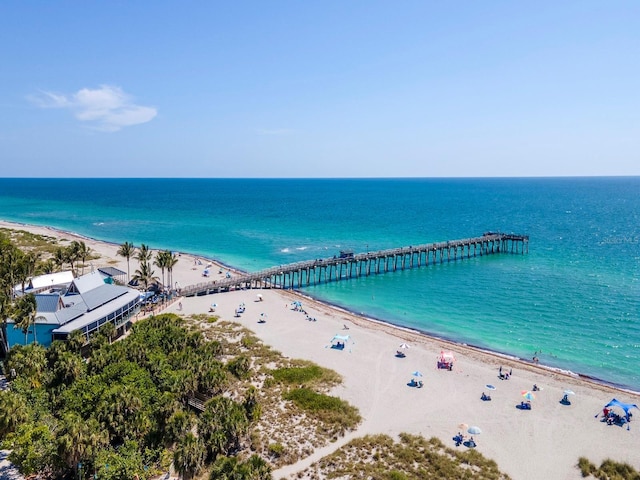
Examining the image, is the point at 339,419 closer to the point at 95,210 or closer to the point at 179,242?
the point at 179,242

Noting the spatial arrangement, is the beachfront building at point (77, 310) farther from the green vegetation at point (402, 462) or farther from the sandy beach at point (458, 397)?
the green vegetation at point (402, 462)

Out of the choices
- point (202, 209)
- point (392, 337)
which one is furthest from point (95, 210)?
point (392, 337)

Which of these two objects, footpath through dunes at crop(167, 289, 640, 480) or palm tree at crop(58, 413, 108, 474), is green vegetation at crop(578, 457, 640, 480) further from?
palm tree at crop(58, 413, 108, 474)

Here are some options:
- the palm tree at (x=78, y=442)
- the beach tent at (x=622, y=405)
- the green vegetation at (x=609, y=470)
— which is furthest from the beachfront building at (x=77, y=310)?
the beach tent at (x=622, y=405)

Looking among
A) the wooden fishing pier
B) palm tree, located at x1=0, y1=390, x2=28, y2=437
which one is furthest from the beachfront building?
the wooden fishing pier

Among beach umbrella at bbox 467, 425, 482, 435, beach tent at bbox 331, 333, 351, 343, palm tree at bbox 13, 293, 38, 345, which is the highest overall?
palm tree at bbox 13, 293, 38, 345
